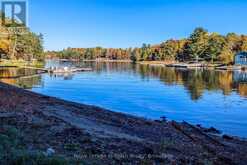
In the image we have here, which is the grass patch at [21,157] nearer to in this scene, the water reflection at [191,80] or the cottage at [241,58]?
the water reflection at [191,80]

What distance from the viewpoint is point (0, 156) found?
711cm

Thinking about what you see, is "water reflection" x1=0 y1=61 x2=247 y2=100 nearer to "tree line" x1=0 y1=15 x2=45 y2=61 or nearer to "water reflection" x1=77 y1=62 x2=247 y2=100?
"water reflection" x1=77 y1=62 x2=247 y2=100

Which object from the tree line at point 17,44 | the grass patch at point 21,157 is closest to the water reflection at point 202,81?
the grass patch at point 21,157

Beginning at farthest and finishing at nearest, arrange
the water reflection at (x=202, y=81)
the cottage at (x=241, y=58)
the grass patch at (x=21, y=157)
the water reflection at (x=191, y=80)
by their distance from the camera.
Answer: the cottage at (x=241, y=58) → the water reflection at (x=191, y=80) → the water reflection at (x=202, y=81) → the grass patch at (x=21, y=157)

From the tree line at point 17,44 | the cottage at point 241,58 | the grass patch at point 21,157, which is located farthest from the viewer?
the cottage at point 241,58

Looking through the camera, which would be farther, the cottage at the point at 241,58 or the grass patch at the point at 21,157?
the cottage at the point at 241,58

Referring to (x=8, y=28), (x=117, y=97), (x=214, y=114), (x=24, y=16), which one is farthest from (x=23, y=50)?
(x=214, y=114)

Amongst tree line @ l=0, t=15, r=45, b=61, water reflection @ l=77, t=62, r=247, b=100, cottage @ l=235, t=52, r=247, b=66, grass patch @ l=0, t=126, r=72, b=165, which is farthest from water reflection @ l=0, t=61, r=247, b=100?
cottage @ l=235, t=52, r=247, b=66

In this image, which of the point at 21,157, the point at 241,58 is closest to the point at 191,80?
the point at 21,157

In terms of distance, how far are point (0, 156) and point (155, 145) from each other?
4.91 metres

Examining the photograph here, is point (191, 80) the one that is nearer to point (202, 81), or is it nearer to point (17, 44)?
point (202, 81)

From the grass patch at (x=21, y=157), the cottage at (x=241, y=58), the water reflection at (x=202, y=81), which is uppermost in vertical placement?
the cottage at (x=241, y=58)

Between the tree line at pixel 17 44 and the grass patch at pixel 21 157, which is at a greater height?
the tree line at pixel 17 44

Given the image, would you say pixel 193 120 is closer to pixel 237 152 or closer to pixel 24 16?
pixel 237 152
